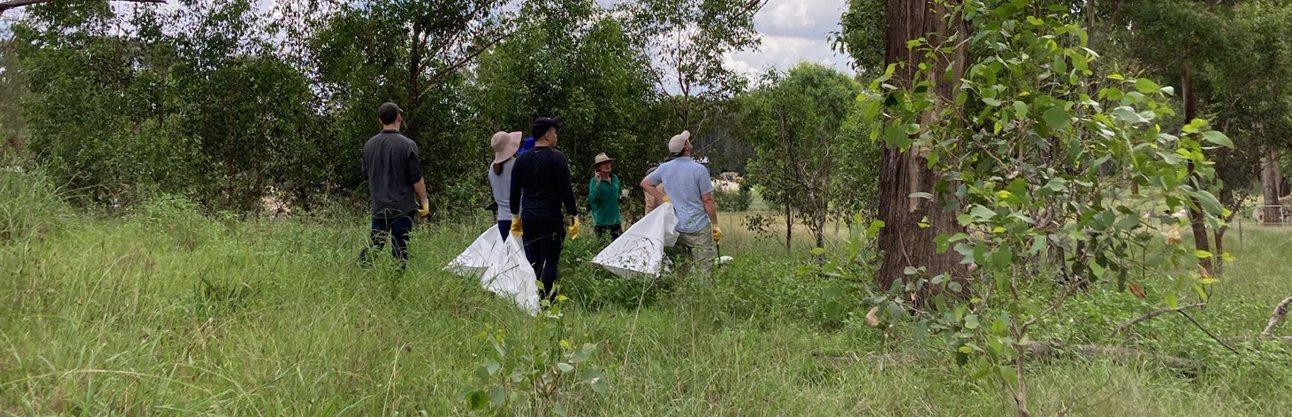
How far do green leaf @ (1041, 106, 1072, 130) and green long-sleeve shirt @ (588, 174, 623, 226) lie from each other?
6.23 metres

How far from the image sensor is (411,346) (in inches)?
135

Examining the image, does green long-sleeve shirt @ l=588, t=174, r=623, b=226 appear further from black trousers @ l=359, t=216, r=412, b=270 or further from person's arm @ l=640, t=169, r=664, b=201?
black trousers @ l=359, t=216, r=412, b=270

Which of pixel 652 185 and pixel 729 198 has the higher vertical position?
pixel 652 185

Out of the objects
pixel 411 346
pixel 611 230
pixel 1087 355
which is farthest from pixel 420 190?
pixel 1087 355

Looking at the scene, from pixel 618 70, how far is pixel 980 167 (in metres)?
8.58

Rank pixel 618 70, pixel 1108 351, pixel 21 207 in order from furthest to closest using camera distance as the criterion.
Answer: pixel 618 70 → pixel 21 207 → pixel 1108 351

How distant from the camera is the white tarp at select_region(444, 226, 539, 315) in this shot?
17.6ft

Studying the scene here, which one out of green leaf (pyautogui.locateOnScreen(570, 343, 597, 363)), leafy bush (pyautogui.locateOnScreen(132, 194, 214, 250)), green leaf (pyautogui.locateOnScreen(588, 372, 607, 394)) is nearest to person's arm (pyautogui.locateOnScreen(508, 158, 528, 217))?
leafy bush (pyautogui.locateOnScreen(132, 194, 214, 250))

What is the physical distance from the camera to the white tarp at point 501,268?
5.36 metres

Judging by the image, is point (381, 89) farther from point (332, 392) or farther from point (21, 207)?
point (332, 392)

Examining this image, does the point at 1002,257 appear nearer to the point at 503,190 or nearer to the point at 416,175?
the point at 416,175

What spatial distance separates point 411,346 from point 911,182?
11.6 ft

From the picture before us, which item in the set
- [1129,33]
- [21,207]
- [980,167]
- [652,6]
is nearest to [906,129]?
[980,167]

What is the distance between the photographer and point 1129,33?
12695mm
